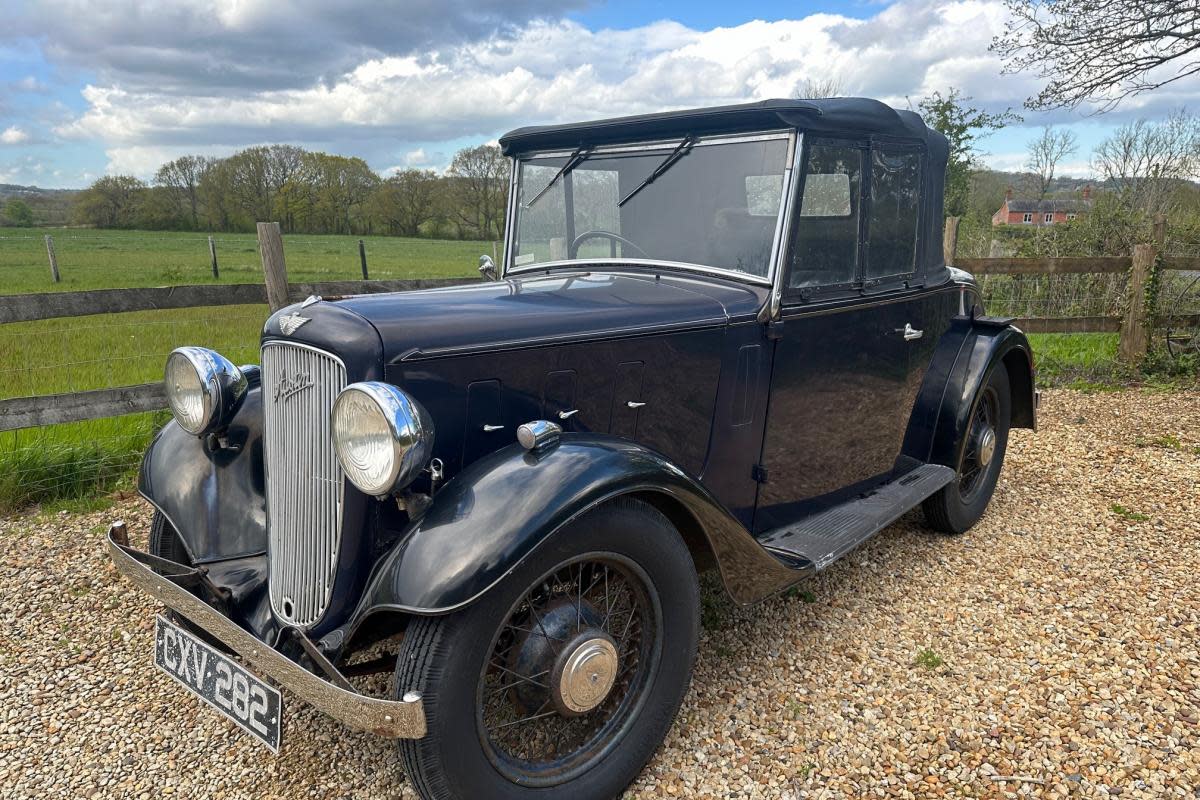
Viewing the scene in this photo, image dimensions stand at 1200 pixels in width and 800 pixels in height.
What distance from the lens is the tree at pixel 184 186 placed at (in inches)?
A: 1011

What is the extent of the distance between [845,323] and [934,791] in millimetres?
1808

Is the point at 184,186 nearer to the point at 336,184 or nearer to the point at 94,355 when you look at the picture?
the point at 336,184

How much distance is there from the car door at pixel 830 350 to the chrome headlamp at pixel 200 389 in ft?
6.82

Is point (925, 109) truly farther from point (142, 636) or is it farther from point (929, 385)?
point (142, 636)

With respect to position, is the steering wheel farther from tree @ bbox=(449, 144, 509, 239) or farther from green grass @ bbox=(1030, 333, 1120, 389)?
green grass @ bbox=(1030, 333, 1120, 389)

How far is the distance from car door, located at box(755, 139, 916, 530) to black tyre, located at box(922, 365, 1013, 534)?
658 millimetres

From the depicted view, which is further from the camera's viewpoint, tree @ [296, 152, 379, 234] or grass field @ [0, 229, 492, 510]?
tree @ [296, 152, 379, 234]

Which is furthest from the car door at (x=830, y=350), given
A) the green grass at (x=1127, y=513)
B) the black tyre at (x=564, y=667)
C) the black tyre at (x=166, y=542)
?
the black tyre at (x=166, y=542)

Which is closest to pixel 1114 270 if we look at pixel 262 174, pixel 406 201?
pixel 406 201

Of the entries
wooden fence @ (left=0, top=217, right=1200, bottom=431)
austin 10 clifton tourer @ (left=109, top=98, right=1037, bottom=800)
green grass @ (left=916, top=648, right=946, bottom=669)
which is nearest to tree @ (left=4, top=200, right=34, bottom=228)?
wooden fence @ (left=0, top=217, right=1200, bottom=431)

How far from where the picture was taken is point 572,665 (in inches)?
83.4

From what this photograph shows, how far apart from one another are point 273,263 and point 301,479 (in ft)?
11.3

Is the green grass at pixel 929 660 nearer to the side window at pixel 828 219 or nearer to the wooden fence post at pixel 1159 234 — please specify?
the side window at pixel 828 219

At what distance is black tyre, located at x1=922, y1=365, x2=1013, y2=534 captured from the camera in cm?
409
